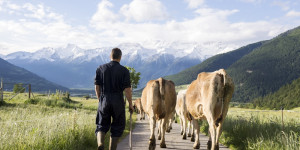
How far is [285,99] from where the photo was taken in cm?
13675

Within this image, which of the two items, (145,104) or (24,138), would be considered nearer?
(24,138)

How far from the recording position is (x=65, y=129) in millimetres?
7926

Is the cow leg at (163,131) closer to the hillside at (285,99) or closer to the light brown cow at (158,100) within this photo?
the light brown cow at (158,100)

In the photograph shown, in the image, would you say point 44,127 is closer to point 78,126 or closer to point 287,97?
point 78,126

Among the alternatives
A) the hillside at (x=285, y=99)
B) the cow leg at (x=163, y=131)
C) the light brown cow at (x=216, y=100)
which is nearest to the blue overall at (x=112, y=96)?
the light brown cow at (x=216, y=100)

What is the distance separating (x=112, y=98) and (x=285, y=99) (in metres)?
153

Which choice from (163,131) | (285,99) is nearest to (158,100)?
(163,131)

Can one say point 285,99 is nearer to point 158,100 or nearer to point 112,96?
point 158,100

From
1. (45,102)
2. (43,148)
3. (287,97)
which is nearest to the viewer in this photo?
(43,148)

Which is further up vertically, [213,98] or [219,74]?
[219,74]

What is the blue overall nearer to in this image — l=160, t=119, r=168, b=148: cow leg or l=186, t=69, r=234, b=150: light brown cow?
l=186, t=69, r=234, b=150: light brown cow

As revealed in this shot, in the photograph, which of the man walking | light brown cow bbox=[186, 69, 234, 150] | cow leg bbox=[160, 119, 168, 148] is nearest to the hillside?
cow leg bbox=[160, 119, 168, 148]

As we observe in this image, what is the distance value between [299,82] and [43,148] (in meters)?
165

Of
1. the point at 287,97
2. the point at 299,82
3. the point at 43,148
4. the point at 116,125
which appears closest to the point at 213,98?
the point at 116,125
